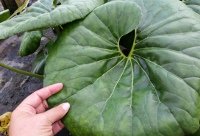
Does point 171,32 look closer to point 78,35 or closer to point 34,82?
point 78,35

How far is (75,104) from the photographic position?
0.83m

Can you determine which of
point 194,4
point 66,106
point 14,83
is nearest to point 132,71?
point 66,106

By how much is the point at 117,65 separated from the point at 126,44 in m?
0.19

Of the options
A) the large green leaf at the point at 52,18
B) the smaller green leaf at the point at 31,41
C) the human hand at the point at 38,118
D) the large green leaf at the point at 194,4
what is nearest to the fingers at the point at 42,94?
the human hand at the point at 38,118

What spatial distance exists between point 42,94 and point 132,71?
30 cm

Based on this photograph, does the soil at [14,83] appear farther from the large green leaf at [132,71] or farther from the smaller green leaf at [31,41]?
the large green leaf at [132,71]

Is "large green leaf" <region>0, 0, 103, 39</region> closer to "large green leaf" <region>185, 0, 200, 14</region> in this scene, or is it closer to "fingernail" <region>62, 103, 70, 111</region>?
"fingernail" <region>62, 103, 70, 111</region>

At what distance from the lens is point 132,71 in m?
0.86

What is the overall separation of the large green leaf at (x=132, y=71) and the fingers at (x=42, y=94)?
2cm

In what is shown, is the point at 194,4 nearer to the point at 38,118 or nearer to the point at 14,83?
the point at 38,118

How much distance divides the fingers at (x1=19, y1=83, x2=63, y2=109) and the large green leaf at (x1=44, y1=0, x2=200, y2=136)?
2 centimetres

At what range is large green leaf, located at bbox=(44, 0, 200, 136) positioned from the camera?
76cm

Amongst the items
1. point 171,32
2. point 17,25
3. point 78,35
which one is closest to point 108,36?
point 78,35

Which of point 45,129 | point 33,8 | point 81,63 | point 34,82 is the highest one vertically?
point 33,8
